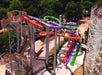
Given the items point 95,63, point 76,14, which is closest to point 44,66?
point 95,63

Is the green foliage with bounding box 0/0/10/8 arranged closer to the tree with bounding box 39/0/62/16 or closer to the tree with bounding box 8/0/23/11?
the tree with bounding box 8/0/23/11

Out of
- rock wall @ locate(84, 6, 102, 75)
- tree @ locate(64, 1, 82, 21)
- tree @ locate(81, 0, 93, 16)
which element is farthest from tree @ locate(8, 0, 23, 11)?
rock wall @ locate(84, 6, 102, 75)

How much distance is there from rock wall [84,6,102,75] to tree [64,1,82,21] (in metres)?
27.8

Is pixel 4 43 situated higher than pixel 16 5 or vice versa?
pixel 16 5

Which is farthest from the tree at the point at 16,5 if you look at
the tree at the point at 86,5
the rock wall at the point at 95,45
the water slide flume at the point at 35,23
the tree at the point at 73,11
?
the rock wall at the point at 95,45

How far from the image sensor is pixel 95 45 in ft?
90.7

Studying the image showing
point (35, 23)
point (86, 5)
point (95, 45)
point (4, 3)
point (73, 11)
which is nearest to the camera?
point (95, 45)

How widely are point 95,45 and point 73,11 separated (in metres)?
29.2

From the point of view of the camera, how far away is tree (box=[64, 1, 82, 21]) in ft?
184

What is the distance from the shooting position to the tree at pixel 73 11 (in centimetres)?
5603

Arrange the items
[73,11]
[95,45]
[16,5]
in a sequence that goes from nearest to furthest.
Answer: [95,45] → [73,11] → [16,5]

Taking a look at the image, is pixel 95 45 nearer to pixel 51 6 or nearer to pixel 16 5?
pixel 51 6

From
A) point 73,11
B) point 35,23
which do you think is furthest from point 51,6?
point 35,23

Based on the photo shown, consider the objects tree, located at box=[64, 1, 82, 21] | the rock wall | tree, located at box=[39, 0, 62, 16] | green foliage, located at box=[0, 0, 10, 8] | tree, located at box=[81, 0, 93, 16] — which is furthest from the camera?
green foliage, located at box=[0, 0, 10, 8]
